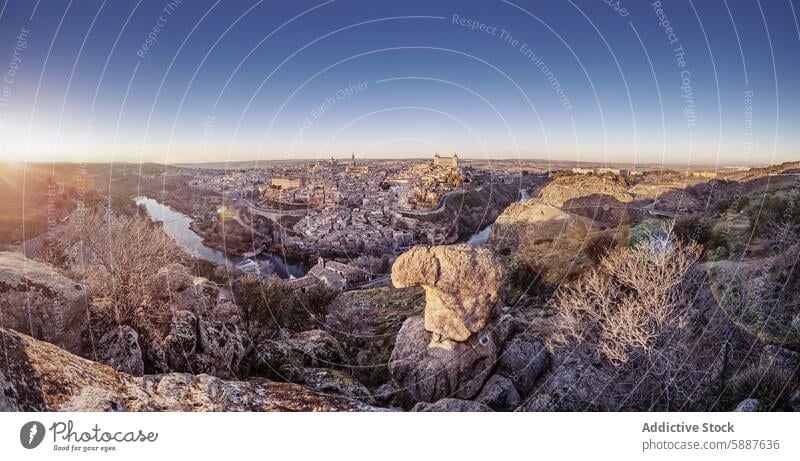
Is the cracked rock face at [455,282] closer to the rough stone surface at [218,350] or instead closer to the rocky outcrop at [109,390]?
the rocky outcrop at [109,390]

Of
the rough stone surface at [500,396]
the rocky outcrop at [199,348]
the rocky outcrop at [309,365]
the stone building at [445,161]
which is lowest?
the rough stone surface at [500,396]

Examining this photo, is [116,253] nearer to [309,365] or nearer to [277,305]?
[277,305]

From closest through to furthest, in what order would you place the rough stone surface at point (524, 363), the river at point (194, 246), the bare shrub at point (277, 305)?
the rough stone surface at point (524, 363) < the bare shrub at point (277, 305) < the river at point (194, 246)

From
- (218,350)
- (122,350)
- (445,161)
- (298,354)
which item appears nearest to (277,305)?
(298,354)

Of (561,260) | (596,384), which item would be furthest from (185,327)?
(561,260)

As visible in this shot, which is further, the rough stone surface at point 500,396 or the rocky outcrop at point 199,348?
the rough stone surface at point 500,396

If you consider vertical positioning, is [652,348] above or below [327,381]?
above

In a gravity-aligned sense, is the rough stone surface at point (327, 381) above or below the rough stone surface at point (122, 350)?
below

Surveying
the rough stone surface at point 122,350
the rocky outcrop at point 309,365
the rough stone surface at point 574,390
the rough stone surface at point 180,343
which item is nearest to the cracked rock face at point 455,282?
the rough stone surface at point 574,390
